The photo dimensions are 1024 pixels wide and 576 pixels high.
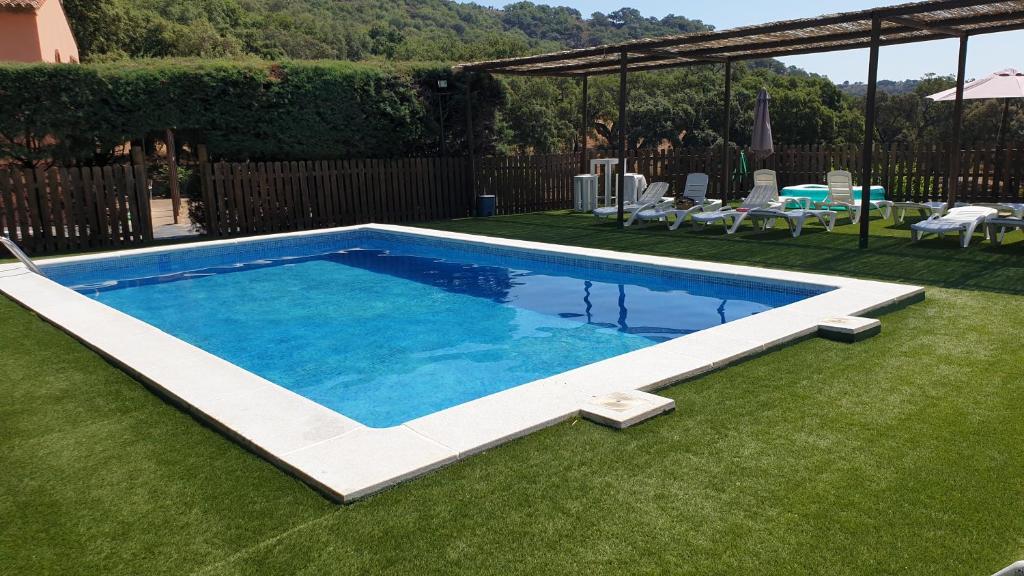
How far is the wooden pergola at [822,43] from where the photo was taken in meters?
10.0

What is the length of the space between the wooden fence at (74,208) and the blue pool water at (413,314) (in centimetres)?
184

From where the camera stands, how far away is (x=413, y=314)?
8336 mm

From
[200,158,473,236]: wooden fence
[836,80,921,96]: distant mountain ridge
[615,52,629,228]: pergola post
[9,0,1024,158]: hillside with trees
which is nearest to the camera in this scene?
[615,52,629,228]: pergola post

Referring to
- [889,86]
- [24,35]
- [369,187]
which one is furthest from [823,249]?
[889,86]

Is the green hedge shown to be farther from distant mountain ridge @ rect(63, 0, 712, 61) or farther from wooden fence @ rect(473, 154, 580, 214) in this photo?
distant mountain ridge @ rect(63, 0, 712, 61)

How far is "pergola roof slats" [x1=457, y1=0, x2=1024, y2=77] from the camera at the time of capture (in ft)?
33.3

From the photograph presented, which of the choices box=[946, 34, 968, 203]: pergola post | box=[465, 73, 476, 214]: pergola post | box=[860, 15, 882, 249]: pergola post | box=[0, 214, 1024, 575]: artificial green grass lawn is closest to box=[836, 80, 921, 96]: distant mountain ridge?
box=[946, 34, 968, 203]: pergola post

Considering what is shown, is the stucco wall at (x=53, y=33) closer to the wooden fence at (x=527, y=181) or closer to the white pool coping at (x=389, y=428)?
the wooden fence at (x=527, y=181)

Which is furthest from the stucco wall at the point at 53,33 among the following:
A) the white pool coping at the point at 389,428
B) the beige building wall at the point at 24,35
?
the white pool coping at the point at 389,428

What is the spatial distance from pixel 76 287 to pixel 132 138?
13.4 ft

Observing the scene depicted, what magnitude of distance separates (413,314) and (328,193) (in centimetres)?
726

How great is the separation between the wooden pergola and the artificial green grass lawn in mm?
6304

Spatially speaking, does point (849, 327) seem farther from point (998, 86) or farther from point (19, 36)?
point (19, 36)

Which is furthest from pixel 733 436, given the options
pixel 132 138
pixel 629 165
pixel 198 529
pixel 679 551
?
pixel 629 165
